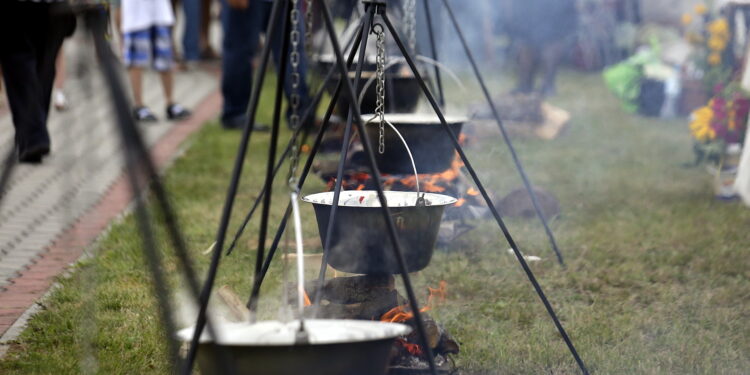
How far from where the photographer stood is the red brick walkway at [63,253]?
3597 millimetres

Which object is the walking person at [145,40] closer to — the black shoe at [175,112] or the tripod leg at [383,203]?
the black shoe at [175,112]

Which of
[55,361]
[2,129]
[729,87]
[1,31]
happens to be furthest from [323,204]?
[2,129]

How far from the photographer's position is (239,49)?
311 inches

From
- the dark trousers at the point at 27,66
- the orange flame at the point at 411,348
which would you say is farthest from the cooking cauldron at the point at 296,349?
the dark trousers at the point at 27,66

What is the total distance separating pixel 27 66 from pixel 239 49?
4214 millimetres

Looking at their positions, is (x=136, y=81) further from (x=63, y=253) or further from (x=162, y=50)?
(x=63, y=253)

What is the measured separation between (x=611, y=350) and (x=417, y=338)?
2.62 feet

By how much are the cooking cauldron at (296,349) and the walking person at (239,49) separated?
17.8 ft

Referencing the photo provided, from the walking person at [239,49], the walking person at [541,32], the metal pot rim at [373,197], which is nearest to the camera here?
the metal pot rim at [373,197]

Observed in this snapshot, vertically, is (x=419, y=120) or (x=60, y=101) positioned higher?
(x=419, y=120)

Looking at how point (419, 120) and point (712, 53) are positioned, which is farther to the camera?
point (712, 53)

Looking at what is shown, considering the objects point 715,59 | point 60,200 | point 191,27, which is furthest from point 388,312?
point 191,27

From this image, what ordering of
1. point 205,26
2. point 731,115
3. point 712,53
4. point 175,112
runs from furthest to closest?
point 205,26, point 175,112, point 712,53, point 731,115

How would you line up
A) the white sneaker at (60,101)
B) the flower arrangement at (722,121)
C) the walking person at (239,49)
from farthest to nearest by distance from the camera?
the white sneaker at (60,101)
the walking person at (239,49)
the flower arrangement at (722,121)
